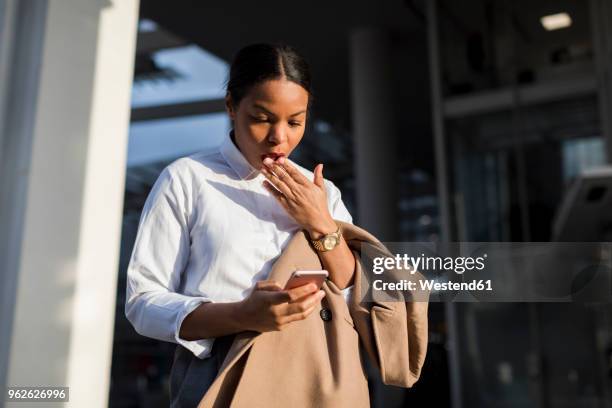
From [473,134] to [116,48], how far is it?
630 centimetres

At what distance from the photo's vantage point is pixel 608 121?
6.66m

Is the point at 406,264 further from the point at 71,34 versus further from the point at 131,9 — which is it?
the point at 131,9

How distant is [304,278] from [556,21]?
7676mm

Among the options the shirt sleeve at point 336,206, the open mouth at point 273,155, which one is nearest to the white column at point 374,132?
the shirt sleeve at point 336,206

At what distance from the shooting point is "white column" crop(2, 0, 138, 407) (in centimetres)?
172

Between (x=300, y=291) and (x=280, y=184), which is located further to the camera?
(x=280, y=184)

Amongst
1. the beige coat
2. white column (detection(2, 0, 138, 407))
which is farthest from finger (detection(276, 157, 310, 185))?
A: white column (detection(2, 0, 138, 407))

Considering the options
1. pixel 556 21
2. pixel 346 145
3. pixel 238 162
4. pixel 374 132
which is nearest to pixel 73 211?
pixel 238 162

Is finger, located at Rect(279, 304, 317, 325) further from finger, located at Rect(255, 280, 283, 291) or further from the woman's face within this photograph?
the woman's face

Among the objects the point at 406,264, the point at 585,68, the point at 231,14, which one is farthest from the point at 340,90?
the point at 406,264

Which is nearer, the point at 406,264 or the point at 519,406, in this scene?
the point at 406,264

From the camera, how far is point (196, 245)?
4.00ft

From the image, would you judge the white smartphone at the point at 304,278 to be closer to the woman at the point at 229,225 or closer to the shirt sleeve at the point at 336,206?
the woman at the point at 229,225

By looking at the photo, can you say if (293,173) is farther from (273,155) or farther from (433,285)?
(433,285)
